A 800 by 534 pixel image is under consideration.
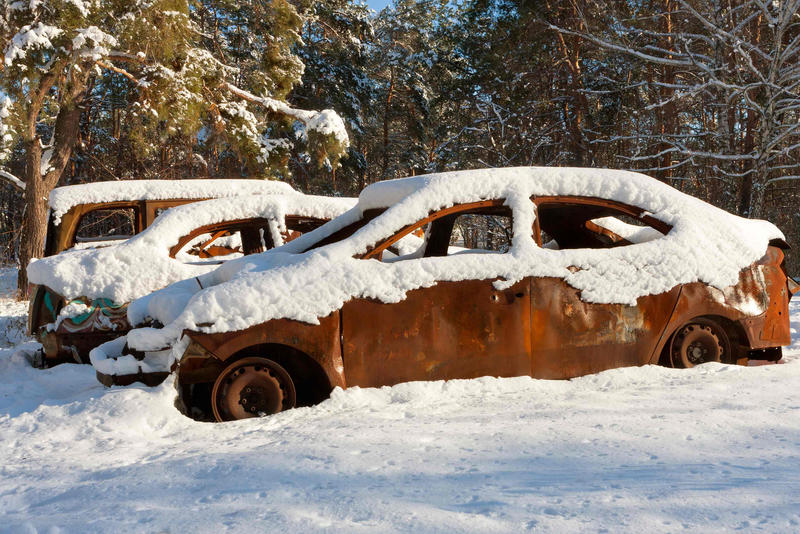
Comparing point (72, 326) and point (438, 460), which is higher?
point (72, 326)

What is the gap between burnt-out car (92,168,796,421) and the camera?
380 centimetres

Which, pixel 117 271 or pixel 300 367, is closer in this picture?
pixel 300 367

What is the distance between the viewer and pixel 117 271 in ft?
17.7

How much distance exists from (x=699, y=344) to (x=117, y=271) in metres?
4.69

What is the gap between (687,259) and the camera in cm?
436

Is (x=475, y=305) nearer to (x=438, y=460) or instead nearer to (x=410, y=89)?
(x=438, y=460)

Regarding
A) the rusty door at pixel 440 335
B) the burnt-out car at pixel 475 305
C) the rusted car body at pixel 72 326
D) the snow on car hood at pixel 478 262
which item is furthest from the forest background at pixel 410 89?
the rusty door at pixel 440 335

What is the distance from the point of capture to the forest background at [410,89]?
11727mm

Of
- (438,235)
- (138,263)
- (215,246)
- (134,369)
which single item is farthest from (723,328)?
(215,246)

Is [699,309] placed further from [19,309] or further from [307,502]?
[19,309]

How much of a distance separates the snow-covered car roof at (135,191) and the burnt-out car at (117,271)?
1.22 meters

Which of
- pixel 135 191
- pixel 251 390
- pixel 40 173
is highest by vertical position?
pixel 40 173

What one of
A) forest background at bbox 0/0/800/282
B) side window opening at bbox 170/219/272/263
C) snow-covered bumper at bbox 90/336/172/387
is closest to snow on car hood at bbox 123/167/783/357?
snow-covered bumper at bbox 90/336/172/387

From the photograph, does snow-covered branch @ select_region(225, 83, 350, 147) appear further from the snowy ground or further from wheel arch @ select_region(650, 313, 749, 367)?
wheel arch @ select_region(650, 313, 749, 367)
